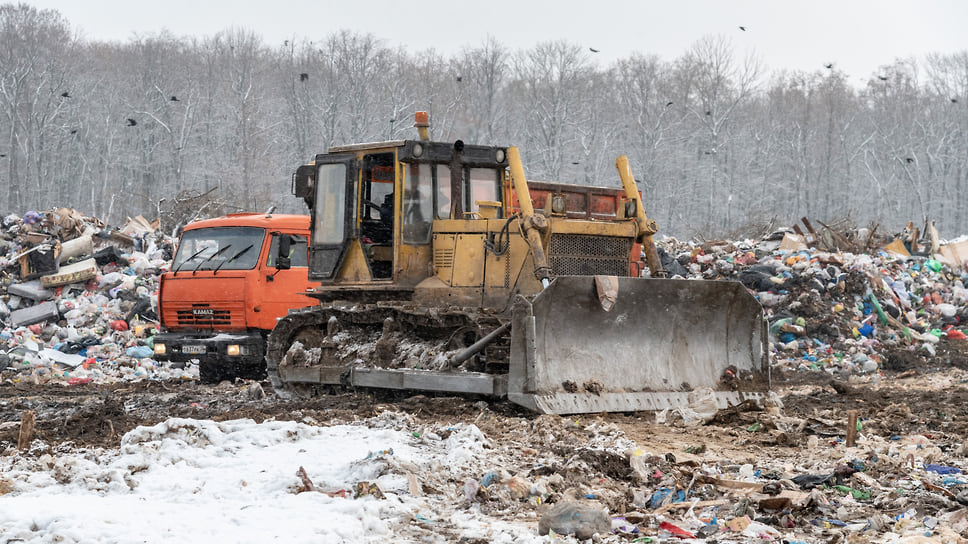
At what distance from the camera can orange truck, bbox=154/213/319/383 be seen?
13125mm

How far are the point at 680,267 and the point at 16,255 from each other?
41.8 ft

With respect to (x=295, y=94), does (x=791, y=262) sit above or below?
below

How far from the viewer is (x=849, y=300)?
18.5m

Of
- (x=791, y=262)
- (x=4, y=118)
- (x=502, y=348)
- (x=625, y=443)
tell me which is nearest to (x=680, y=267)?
(x=791, y=262)

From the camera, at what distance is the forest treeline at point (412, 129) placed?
166 ft

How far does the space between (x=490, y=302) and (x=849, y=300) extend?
10913mm

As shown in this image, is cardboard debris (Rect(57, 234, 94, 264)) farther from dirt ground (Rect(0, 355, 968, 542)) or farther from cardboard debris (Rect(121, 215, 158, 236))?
dirt ground (Rect(0, 355, 968, 542))

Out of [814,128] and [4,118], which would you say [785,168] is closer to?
[814,128]

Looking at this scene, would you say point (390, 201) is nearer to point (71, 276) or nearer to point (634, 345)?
point (634, 345)

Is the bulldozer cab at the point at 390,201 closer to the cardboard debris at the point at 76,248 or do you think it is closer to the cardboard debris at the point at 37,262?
the cardboard debris at the point at 37,262

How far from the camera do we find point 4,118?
50375mm

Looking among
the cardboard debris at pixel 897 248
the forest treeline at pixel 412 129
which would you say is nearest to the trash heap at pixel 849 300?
the cardboard debris at pixel 897 248

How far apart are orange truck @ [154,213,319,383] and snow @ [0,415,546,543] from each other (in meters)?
5.84

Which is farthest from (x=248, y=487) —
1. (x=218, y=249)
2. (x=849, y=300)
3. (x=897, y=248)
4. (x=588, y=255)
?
(x=897, y=248)
